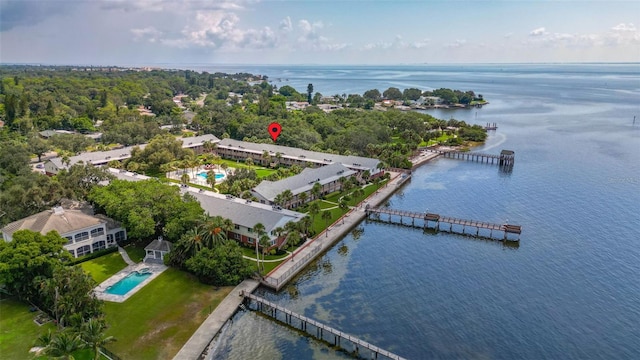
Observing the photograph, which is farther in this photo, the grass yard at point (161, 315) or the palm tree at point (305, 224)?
the palm tree at point (305, 224)

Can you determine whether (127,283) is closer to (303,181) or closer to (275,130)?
(303,181)

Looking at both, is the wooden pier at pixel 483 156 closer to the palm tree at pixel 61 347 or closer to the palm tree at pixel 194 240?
the palm tree at pixel 194 240

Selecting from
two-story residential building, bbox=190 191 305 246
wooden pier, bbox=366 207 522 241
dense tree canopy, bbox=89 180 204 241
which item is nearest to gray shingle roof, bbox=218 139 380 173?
wooden pier, bbox=366 207 522 241

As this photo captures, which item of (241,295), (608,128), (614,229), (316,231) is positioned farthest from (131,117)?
(608,128)

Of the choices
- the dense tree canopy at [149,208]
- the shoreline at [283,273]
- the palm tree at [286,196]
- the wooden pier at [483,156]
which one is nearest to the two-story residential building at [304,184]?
the palm tree at [286,196]

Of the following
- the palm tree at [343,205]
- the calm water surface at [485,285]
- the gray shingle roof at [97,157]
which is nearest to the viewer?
the calm water surface at [485,285]

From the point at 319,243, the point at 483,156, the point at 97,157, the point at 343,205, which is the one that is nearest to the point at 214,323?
the point at 319,243
